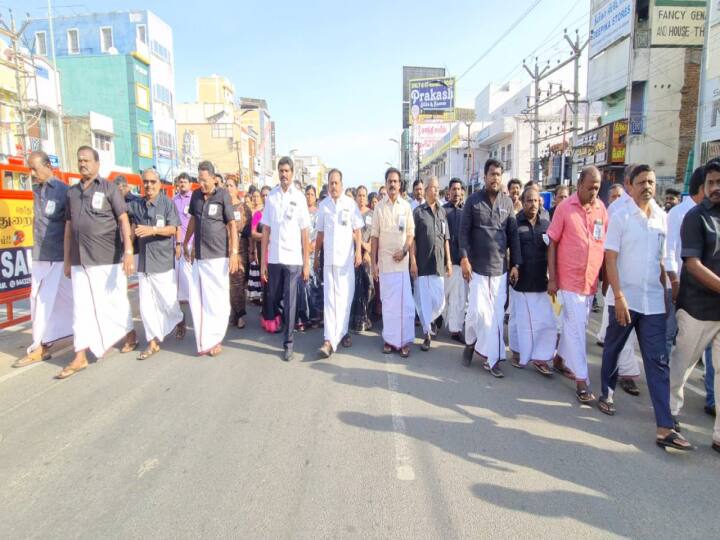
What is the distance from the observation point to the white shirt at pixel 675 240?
3.91 metres

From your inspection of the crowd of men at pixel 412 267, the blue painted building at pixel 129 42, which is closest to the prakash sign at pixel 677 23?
the crowd of men at pixel 412 267

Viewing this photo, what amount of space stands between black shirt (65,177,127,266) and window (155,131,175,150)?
38964 millimetres

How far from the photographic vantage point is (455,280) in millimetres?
6191

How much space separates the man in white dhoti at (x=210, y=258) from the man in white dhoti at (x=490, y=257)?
101 inches

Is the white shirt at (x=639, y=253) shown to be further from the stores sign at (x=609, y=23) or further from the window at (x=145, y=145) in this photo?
the window at (x=145, y=145)

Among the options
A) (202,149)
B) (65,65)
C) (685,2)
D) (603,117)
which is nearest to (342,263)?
(685,2)

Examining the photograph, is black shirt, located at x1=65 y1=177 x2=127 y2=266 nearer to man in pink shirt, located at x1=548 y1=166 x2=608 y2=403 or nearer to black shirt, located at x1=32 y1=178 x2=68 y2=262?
black shirt, located at x1=32 y1=178 x2=68 y2=262

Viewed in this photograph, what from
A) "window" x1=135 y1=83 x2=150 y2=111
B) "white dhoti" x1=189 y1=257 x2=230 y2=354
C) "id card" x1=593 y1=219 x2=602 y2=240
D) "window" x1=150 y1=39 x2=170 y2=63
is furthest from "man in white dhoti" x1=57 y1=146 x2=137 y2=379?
"window" x1=150 y1=39 x2=170 y2=63

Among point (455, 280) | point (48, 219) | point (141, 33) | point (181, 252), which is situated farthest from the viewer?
point (141, 33)

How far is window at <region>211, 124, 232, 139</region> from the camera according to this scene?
57.2 m

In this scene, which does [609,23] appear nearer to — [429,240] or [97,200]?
[429,240]

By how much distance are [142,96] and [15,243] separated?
121 feet

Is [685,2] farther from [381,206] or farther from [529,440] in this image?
[529,440]

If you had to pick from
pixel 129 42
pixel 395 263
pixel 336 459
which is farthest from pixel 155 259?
pixel 129 42
